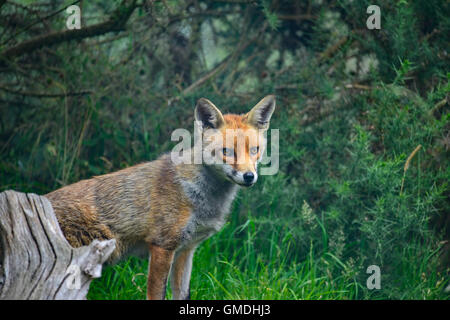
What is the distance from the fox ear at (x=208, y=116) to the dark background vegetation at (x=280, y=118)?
59.8 inches

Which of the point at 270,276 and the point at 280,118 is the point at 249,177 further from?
the point at 280,118

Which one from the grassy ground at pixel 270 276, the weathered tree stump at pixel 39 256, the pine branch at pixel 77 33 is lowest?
the grassy ground at pixel 270 276

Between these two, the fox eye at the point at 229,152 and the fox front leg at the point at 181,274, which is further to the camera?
the fox front leg at the point at 181,274

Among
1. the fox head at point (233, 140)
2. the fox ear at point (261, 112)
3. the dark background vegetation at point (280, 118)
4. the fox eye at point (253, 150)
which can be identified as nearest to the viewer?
the fox head at point (233, 140)

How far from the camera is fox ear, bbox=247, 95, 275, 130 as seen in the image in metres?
4.67

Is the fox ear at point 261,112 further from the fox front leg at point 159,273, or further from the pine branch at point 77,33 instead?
the pine branch at point 77,33

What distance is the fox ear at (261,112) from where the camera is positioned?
4668 millimetres

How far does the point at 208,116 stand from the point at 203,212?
87cm

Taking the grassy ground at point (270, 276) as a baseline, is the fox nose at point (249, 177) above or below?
above

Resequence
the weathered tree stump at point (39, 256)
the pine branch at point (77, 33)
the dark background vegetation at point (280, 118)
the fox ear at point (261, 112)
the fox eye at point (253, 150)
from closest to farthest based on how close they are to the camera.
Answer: the weathered tree stump at point (39, 256)
the fox eye at point (253, 150)
the fox ear at point (261, 112)
the dark background vegetation at point (280, 118)
the pine branch at point (77, 33)

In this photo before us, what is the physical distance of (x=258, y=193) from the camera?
619 cm

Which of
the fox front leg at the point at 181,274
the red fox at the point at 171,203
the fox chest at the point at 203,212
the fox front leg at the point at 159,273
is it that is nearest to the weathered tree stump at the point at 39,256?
the red fox at the point at 171,203

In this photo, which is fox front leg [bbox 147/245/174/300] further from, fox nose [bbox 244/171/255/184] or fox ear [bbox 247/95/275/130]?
fox ear [bbox 247/95/275/130]
